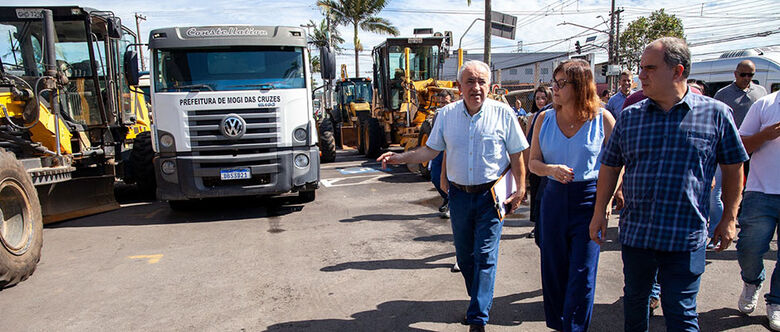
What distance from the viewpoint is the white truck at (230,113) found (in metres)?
6.77

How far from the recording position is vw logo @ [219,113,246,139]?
6769 mm

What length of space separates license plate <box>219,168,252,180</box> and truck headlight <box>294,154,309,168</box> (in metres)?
0.69

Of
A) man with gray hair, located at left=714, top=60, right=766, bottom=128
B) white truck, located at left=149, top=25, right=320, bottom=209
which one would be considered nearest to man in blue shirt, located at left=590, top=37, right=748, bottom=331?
man with gray hair, located at left=714, top=60, right=766, bottom=128

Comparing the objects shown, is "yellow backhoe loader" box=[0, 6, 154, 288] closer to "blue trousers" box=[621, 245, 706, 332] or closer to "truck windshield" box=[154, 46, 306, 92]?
"truck windshield" box=[154, 46, 306, 92]

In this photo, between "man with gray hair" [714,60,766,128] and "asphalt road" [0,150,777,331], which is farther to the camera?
"man with gray hair" [714,60,766,128]

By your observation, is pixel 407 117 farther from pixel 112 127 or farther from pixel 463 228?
pixel 463 228

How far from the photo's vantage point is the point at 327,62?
7.88 metres

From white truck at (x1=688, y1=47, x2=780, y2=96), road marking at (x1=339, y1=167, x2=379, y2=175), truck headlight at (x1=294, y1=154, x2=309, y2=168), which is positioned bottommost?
road marking at (x1=339, y1=167, x2=379, y2=175)

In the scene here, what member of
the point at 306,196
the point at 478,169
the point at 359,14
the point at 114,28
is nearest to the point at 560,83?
the point at 478,169

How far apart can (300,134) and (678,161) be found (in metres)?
5.52

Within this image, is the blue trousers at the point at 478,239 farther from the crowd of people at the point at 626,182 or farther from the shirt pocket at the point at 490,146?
the shirt pocket at the point at 490,146

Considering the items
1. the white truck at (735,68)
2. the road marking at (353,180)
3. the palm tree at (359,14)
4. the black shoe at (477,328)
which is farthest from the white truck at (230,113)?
the palm tree at (359,14)

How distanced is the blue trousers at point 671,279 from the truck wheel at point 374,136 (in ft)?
38.2

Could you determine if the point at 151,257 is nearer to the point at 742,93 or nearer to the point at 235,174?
the point at 235,174
